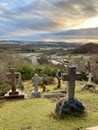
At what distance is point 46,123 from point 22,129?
37.5 inches

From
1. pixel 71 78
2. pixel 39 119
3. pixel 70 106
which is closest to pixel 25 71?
pixel 71 78

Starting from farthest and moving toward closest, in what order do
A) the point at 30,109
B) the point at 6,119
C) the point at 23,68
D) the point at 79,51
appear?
the point at 79,51 → the point at 23,68 → the point at 30,109 → the point at 6,119

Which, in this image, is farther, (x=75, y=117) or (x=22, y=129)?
(x=75, y=117)

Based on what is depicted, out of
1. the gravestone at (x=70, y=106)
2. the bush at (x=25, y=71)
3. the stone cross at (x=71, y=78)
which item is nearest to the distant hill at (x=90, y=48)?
the bush at (x=25, y=71)

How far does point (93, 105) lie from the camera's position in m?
10.7

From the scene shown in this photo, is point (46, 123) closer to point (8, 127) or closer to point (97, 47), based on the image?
point (8, 127)

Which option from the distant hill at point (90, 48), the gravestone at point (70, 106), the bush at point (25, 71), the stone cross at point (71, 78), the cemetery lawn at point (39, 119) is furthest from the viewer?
the distant hill at point (90, 48)

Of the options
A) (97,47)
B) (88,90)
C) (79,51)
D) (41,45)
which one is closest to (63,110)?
(88,90)

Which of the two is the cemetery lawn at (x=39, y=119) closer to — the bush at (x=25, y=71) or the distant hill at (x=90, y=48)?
the bush at (x=25, y=71)

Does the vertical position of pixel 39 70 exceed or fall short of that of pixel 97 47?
it falls short

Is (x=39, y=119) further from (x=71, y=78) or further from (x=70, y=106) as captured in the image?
(x=71, y=78)

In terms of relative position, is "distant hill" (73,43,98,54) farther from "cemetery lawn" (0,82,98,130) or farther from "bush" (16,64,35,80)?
"cemetery lawn" (0,82,98,130)

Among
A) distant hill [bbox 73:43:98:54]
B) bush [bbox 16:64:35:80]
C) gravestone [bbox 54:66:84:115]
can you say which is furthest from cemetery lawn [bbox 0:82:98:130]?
distant hill [bbox 73:43:98:54]

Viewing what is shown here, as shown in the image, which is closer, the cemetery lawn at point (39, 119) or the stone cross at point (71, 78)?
the cemetery lawn at point (39, 119)
